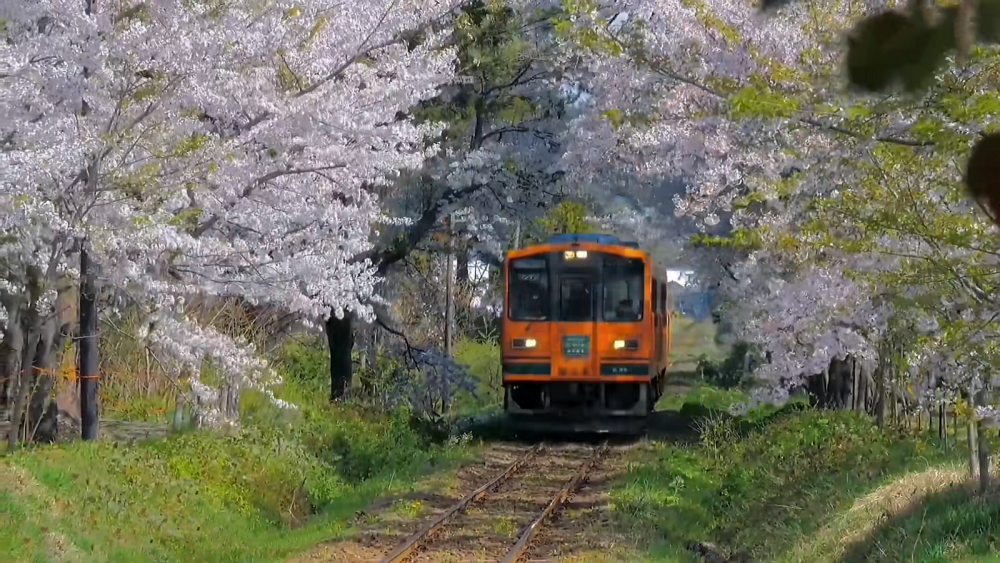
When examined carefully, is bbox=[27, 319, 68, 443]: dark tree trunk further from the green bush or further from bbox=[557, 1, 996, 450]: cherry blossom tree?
bbox=[557, 1, 996, 450]: cherry blossom tree

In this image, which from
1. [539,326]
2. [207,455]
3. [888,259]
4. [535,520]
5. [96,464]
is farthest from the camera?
[539,326]

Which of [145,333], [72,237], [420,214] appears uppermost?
[420,214]

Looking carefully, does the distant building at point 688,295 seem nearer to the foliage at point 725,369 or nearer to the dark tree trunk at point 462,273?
the foliage at point 725,369

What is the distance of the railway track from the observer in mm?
9736

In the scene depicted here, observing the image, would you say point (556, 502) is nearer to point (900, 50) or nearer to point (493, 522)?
point (493, 522)

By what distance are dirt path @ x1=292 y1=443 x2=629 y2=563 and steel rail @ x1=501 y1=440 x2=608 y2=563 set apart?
74mm

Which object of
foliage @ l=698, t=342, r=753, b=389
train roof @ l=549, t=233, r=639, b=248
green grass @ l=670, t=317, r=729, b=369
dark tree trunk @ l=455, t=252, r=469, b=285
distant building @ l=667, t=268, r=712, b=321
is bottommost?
foliage @ l=698, t=342, r=753, b=389

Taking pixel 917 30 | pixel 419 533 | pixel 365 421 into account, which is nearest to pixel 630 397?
pixel 365 421

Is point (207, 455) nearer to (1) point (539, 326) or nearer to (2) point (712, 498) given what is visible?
(2) point (712, 498)

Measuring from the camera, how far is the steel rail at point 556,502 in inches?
386

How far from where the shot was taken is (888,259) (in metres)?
8.29

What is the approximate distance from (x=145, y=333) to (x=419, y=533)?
105 inches

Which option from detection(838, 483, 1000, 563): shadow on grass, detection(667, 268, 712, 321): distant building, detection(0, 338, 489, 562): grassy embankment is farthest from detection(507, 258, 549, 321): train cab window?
detection(838, 483, 1000, 563): shadow on grass

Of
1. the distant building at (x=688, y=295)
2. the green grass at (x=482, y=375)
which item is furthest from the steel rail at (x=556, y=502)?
the distant building at (x=688, y=295)
